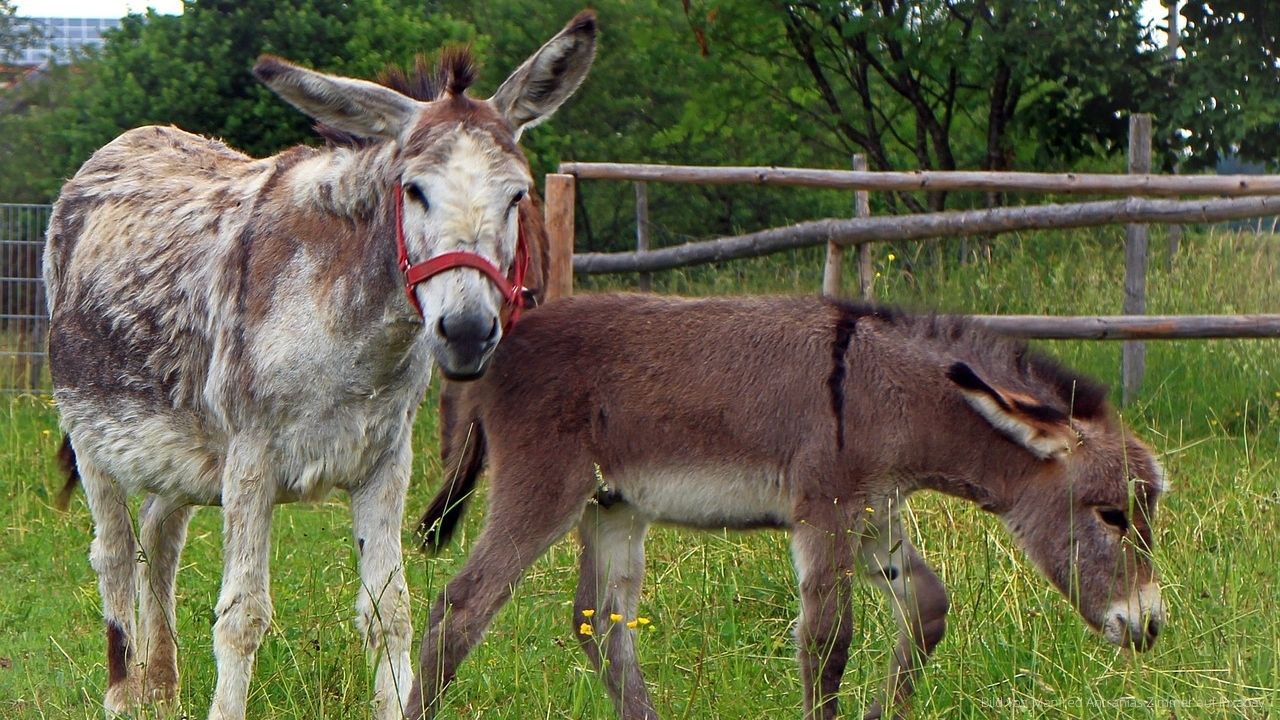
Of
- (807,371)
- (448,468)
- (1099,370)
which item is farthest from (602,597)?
(1099,370)

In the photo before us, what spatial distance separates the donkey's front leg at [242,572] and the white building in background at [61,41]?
9.11 m

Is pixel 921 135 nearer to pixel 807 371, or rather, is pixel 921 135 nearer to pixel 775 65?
pixel 775 65

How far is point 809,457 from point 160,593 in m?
2.19

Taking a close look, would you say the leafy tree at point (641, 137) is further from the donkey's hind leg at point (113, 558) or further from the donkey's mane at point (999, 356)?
the donkey's hind leg at point (113, 558)

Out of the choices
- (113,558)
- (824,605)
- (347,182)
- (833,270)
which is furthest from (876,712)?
(833,270)

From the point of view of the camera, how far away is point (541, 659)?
455 cm

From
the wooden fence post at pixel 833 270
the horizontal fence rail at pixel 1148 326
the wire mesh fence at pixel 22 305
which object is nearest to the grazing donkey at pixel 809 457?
the horizontal fence rail at pixel 1148 326

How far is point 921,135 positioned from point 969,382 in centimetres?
969

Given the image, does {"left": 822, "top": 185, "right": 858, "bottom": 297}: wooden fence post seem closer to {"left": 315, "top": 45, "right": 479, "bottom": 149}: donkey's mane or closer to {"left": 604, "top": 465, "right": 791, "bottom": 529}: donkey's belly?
{"left": 604, "top": 465, "right": 791, "bottom": 529}: donkey's belly

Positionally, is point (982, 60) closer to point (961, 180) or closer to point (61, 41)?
point (961, 180)

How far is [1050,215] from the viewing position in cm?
809

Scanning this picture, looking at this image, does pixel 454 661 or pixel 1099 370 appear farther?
pixel 1099 370

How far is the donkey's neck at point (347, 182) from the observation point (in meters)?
3.69

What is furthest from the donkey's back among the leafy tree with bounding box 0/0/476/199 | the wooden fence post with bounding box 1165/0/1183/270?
the wooden fence post with bounding box 1165/0/1183/270
